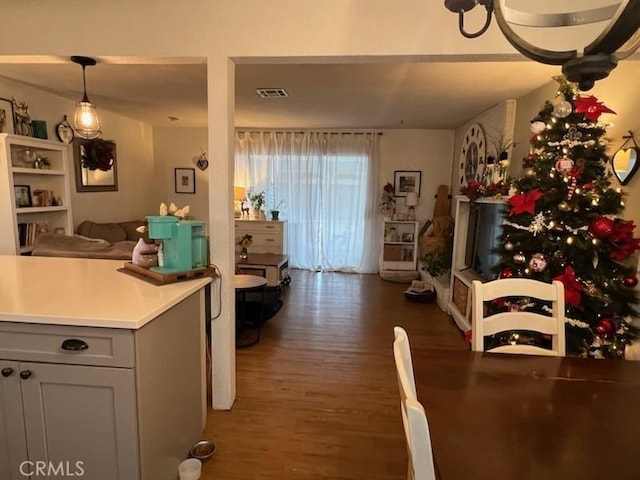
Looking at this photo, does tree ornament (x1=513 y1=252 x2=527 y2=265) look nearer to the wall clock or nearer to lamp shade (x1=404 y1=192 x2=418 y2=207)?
the wall clock

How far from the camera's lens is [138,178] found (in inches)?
240

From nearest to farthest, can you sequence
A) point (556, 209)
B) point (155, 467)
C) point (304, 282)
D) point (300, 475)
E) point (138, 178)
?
point (155, 467), point (300, 475), point (556, 209), point (304, 282), point (138, 178)

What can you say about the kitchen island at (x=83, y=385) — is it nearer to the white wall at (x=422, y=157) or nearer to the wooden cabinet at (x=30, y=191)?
the wooden cabinet at (x=30, y=191)

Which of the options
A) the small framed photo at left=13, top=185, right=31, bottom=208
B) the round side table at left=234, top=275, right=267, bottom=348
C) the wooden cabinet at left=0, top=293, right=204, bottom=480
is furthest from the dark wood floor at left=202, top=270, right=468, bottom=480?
the small framed photo at left=13, top=185, right=31, bottom=208

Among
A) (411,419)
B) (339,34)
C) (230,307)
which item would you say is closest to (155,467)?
(230,307)

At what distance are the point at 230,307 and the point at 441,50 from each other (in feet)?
6.03

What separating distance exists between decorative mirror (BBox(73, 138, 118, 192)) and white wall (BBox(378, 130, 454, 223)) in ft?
13.2

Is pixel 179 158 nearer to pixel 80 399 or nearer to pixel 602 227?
pixel 80 399

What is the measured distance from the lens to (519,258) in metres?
2.41

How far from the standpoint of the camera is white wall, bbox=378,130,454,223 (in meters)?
6.02

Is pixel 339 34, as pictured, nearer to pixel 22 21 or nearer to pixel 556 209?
pixel 556 209

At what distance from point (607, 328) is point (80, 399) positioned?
103 inches

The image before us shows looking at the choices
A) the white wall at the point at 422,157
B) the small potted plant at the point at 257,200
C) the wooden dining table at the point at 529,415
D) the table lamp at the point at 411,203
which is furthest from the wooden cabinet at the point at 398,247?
the wooden dining table at the point at 529,415

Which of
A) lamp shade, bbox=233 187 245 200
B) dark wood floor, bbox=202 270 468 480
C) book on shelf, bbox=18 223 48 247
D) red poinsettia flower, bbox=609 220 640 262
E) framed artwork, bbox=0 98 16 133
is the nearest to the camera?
dark wood floor, bbox=202 270 468 480
